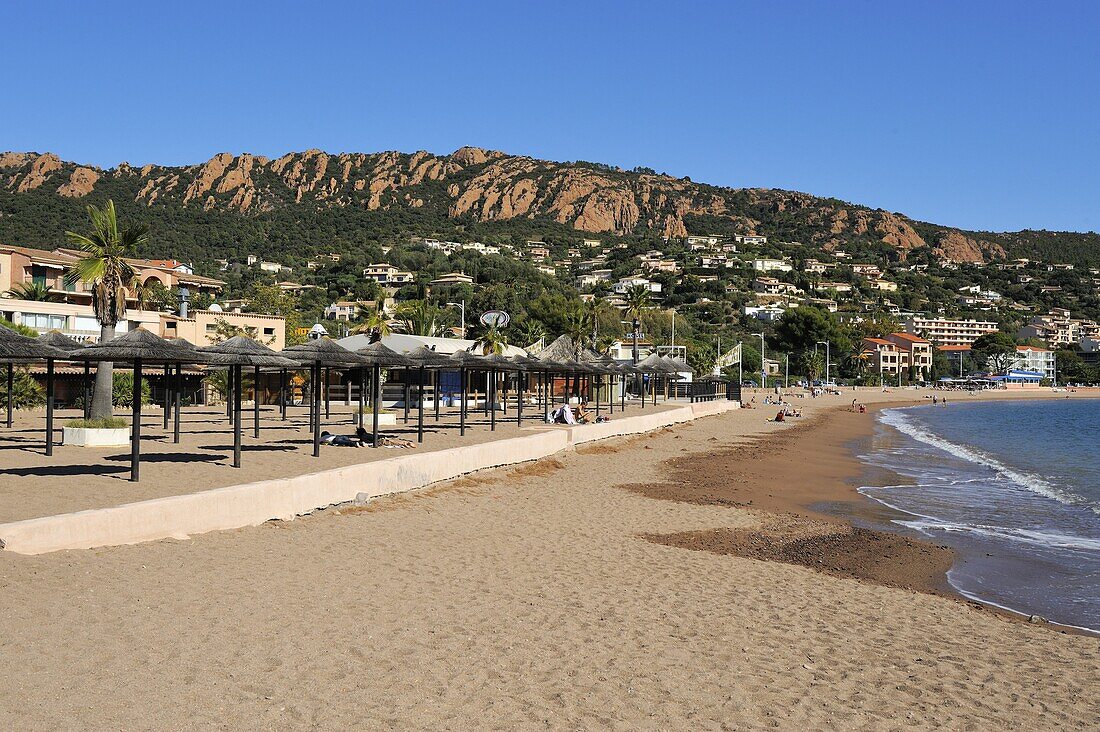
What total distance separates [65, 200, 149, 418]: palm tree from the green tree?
139932 mm

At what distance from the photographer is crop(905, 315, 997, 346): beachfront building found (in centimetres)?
15362

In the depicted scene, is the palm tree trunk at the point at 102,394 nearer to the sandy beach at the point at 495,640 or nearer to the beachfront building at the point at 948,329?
the sandy beach at the point at 495,640

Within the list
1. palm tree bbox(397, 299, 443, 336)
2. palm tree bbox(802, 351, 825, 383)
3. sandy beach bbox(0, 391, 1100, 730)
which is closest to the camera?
sandy beach bbox(0, 391, 1100, 730)

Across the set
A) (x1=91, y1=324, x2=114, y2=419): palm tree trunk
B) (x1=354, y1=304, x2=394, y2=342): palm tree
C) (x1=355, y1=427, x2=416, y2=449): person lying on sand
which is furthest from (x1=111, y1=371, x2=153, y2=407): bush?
(x1=355, y1=427, x2=416, y2=449): person lying on sand

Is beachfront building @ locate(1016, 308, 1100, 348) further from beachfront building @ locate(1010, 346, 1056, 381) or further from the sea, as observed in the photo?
the sea

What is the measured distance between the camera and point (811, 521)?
13.7 m

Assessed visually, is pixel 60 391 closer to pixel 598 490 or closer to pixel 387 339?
pixel 387 339

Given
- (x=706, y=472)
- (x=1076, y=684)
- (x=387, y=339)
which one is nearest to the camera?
(x=1076, y=684)

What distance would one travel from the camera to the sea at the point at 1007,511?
31.2ft

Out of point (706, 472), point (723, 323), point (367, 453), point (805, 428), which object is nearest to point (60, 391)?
point (367, 453)

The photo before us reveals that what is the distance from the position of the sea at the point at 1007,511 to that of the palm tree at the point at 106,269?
53.3ft

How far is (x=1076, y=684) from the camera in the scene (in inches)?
239

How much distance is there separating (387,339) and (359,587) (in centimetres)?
3051

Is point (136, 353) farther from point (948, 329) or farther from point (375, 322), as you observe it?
point (948, 329)
